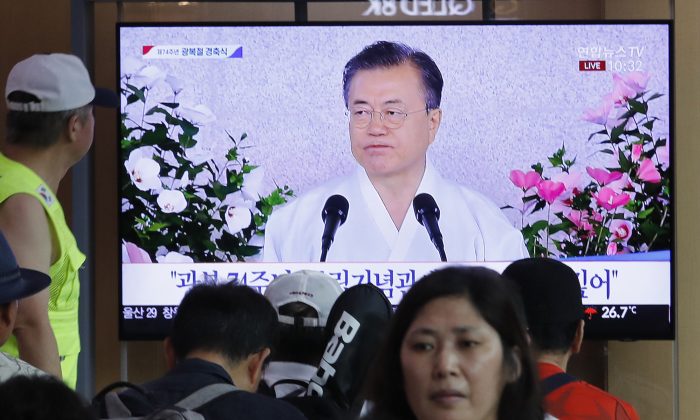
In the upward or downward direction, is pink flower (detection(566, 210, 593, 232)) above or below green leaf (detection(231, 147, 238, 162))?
below

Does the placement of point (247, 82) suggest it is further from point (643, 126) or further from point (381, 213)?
point (643, 126)

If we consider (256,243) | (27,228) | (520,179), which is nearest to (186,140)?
(256,243)

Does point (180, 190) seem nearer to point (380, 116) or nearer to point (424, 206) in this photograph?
point (380, 116)

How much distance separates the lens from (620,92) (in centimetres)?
454

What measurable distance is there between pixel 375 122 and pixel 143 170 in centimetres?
91

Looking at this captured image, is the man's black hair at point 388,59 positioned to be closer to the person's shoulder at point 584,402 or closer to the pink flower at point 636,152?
the pink flower at point 636,152

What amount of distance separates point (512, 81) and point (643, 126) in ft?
1.73

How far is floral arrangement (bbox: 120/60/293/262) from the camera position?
4.54 m

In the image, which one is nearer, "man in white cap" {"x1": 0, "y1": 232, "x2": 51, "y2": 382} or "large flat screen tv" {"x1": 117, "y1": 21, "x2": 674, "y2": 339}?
"man in white cap" {"x1": 0, "y1": 232, "x2": 51, "y2": 382}

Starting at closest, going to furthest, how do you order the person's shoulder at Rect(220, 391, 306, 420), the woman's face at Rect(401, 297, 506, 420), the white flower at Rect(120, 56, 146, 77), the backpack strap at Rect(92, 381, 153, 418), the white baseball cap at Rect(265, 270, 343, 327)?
the woman's face at Rect(401, 297, 506, 420) → the backpack strap at Rect(92, 381, 153, 418) → the person's shoulder at Rect(220, 391, 306, 420) → the white baseball cap at Rect(265, 270, 343, 327) → the white flower at Rect(120, 56, 146, 77)

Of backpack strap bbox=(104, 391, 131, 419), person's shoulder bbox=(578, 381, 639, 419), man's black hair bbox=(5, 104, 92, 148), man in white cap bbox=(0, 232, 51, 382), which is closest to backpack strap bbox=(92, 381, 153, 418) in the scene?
backpack strap bbox=(104, 391, 131, 419)

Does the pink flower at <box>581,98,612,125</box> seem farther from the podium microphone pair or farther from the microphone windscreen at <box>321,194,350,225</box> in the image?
the microphone windscreen at <box>321,194,350,225</box>

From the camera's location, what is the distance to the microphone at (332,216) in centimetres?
458

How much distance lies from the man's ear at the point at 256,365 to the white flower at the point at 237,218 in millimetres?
2152
